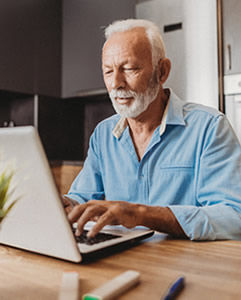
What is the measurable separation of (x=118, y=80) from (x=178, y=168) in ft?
1.33

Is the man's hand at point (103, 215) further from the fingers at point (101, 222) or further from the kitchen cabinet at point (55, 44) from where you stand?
the kitchen cabinet at point (55, 44)

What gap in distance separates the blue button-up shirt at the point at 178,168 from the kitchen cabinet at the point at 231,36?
38.0 inches

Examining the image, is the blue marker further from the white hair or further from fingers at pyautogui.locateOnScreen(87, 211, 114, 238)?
the white hair

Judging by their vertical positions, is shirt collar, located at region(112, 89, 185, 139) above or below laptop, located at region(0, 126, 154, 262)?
above

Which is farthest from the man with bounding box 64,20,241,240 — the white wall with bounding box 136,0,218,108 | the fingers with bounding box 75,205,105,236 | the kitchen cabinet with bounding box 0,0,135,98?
the kitchen cabinet with bounding box 0,0,135,98

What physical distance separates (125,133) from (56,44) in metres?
2.09

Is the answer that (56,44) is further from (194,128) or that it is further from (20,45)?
(194,128)

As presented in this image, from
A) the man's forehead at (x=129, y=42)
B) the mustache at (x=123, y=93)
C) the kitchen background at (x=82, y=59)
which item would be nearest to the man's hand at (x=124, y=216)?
the mustache at (x=123, y=93)

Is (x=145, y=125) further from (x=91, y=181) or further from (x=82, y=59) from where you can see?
(x=82, y=59)

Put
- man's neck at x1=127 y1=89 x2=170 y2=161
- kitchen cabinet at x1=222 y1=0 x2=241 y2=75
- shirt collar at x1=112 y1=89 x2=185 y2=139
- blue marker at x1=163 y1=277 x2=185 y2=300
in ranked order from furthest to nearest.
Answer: kitchen cabinet at x1=222 y1=0 x2=241 y2=75
man's neck at x1=127 y1=89 x2=170 y2=161
shirt collar at x1=112 y1=89 x2=185 y2=139
blue marker at x1=163 y1=277 x2=185 y2=300

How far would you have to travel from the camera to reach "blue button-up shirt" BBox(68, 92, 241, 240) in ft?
3.42

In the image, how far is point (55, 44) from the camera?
320 centimetres

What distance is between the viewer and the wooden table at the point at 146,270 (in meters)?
0.52

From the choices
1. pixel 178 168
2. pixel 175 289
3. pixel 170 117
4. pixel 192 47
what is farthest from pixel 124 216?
pixel 192 47
